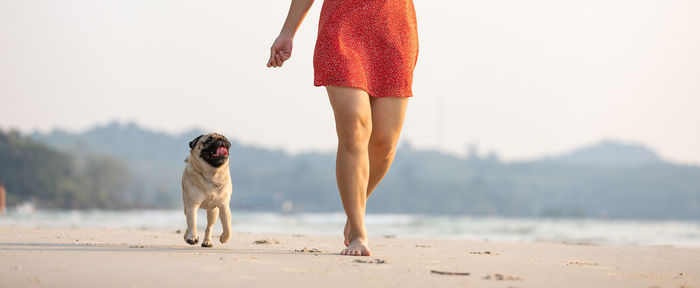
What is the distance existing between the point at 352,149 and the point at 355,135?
0.29ft

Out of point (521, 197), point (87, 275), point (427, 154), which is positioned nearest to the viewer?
point (87, 275)

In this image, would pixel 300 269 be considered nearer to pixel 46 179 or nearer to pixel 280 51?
pixel 280 51

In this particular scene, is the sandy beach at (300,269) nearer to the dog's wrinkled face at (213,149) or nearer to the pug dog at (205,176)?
the pug dog at (205,176)

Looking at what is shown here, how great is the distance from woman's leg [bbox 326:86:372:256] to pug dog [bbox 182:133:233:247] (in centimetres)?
84

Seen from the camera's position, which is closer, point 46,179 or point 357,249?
point 357,249

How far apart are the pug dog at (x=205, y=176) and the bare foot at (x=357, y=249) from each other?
1.04 m

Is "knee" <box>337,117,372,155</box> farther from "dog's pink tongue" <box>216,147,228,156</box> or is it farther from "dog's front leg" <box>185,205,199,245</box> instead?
"dog's front leg" <box>185,205,199,245</box>

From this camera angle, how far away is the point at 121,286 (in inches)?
120

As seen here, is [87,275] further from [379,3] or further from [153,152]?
[153,152]

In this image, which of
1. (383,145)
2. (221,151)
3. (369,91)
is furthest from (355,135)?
(221,151)

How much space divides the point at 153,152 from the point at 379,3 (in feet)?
447

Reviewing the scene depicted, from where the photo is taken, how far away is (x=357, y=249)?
4.45m

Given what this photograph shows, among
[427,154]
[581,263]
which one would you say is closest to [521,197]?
[427,154]

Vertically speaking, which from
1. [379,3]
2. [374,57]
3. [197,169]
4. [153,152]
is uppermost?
[153,152]
